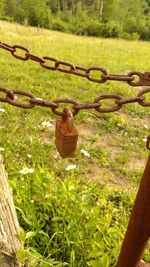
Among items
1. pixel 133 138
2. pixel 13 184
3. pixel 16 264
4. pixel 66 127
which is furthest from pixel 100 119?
pixel 66 127

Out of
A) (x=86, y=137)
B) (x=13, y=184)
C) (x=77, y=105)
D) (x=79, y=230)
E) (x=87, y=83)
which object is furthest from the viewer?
(x=87, y=83)

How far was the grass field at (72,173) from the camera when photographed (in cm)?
214

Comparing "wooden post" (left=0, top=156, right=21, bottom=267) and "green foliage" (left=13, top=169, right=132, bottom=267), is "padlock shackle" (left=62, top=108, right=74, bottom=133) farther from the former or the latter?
"green foliage" (left=13, top=169, right=132, bottom=267)

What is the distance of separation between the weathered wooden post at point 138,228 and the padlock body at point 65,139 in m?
0.28

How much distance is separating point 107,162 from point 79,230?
151cm

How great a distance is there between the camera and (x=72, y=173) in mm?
3133

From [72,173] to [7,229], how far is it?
145 cm

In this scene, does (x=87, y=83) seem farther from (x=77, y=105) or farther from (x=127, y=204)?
(x=77, y=105)

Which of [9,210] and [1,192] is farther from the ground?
[1,192]

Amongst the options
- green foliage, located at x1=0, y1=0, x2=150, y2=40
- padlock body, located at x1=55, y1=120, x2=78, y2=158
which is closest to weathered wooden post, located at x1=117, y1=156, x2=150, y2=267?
padlock body, located at x1=55, y1=120, x2=78, y2=158

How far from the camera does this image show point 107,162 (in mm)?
3619

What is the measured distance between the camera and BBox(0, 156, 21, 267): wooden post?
166 centimetres

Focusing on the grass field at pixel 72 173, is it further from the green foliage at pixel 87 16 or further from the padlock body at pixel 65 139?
the green foliage at pixel 87 16

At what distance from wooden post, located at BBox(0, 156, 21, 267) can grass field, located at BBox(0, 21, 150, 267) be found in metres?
0.05
